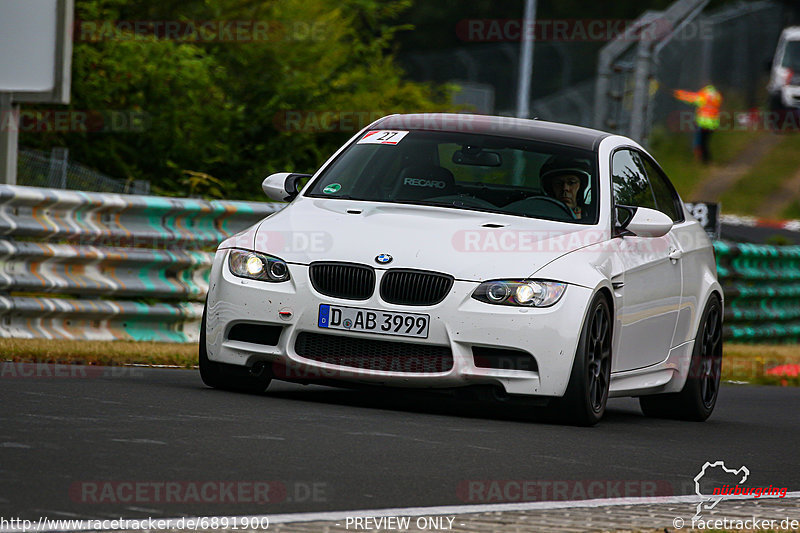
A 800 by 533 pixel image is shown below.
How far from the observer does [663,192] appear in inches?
422

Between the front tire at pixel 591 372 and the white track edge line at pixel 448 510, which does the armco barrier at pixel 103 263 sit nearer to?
the front tire at pixel 591 372

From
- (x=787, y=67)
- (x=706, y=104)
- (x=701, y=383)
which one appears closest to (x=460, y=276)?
(x=701, y=383)

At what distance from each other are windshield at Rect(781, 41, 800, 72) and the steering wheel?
37.0 metres

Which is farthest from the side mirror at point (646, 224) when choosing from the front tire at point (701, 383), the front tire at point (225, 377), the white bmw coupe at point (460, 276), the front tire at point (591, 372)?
the front tire at point (225, 377)

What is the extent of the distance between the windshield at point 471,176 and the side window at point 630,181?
263 mm

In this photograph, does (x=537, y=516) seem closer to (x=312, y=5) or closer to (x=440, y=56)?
(x=312, y=5)

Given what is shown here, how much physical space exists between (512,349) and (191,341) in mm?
5841

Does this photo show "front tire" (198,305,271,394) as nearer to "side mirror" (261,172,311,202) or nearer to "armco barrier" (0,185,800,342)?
"side mirror" (261,172,311,202)

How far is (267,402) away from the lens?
8.47 m

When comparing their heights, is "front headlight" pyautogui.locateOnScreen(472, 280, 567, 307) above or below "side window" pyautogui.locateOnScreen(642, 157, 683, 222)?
below

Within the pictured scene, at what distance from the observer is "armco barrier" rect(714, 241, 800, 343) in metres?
20.4

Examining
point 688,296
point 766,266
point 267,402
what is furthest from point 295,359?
point 766,266

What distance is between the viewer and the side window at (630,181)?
385 inches

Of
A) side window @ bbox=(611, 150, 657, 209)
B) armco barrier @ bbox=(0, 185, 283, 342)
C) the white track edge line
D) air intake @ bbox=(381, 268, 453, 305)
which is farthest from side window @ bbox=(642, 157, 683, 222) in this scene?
armco barrier @ bbox=(0, 185, 283, 342)
